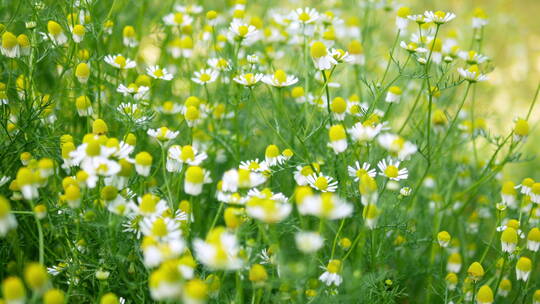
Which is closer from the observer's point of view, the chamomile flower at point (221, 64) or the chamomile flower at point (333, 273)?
the chamomile flower at point (333, 273)

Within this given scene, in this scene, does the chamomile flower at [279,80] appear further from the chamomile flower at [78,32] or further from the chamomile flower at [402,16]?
the chamomile flower at [78,32]

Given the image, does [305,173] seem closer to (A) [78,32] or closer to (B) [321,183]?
(B) [321,183]

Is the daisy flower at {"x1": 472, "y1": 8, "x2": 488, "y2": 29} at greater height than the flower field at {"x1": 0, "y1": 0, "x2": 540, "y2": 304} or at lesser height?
greater

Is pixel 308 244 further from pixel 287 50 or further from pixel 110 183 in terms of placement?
pixel 287 50

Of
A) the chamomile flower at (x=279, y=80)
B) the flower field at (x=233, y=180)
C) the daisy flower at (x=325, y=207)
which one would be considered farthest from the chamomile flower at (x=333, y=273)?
the chamomile flower at (x=279, y=80)

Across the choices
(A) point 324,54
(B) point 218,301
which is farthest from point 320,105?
(B) point 218,301

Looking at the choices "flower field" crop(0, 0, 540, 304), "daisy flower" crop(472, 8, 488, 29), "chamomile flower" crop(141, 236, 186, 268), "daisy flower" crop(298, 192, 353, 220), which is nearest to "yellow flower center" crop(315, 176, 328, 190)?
"flower field" crop(0, 0, 540, 304)

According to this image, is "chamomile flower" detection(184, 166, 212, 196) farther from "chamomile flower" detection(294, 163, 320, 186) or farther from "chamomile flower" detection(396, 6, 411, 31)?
"chamomile flower" detection(396, 6, 411, 31)

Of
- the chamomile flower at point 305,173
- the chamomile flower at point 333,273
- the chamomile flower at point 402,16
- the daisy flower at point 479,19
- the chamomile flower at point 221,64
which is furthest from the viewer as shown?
the daisy flower at point 479,19
